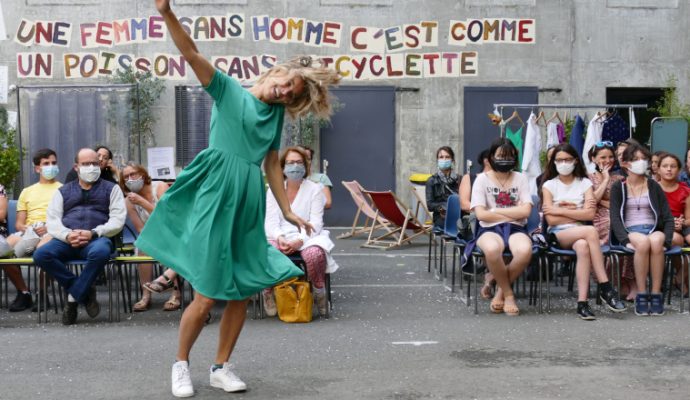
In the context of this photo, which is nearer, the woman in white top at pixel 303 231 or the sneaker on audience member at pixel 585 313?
the sneaker on audience member at pixel 585 313

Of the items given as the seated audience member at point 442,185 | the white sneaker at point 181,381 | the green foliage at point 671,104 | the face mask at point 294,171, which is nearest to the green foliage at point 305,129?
the seated audience member at point 442,185

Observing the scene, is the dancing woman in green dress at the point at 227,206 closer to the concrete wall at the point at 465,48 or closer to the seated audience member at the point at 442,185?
the seated audience member at the point at 442,185

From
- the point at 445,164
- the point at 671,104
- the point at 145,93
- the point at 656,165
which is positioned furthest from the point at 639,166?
the point at 145,93

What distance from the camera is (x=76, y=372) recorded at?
19.7 feet

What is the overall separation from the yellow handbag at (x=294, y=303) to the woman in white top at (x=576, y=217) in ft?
7.26

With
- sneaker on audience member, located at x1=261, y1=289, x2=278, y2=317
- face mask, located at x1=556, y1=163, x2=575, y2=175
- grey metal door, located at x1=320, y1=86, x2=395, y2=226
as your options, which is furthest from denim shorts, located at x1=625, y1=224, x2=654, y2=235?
grey metal door, located at x1=320, y1=86, x2=395, y2=226

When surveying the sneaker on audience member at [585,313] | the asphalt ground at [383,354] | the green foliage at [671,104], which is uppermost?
the green foliage at [671,104]

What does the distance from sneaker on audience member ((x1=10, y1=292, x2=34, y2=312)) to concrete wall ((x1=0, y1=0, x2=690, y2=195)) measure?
8.86 meters

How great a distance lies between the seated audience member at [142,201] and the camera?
8.41 m

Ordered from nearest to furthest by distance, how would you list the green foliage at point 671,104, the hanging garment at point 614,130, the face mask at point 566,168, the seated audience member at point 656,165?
the face mask at point 566,168, the seated audience member at point 656,165, the hanging garment at point 614,130, the green foliage at point 671,104

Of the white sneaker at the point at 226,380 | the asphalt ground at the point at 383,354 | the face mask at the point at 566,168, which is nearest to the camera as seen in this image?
the white sneaker at the point at 226,380

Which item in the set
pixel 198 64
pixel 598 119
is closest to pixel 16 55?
pixel 598 119

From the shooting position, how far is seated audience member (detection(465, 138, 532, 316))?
8016mm

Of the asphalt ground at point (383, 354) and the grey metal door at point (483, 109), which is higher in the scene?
the grey metal door at point (483, 109)
